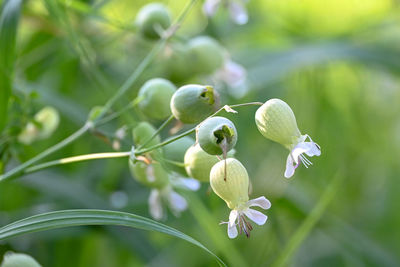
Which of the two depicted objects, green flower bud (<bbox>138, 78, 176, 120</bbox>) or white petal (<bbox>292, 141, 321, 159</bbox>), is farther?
green flower bud (<bbox>138, 78, 176, 120</bbox>)

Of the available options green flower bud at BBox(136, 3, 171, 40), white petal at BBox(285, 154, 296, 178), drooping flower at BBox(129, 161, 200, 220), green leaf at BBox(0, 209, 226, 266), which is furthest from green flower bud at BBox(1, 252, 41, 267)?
green flower bud at BBox(136, 3, 171, 40)

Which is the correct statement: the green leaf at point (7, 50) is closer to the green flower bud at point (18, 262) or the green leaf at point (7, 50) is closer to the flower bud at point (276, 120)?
the green flower bud at point (18, 262)

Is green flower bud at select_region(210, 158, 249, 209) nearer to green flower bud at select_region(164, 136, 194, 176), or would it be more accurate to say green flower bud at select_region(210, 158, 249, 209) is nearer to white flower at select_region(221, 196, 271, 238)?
white flower at select_region(221, 196, 271, 238)

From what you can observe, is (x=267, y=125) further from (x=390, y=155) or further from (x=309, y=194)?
(x=390, y=155)

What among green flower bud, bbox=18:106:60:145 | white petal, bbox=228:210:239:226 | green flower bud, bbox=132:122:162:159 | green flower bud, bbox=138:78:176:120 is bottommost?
white petal, bbox=228:210:239:226

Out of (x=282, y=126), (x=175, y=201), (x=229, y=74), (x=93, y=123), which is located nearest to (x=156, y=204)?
(x=175, y=201)

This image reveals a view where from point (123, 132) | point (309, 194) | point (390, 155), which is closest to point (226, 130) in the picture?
point (123, 132)
